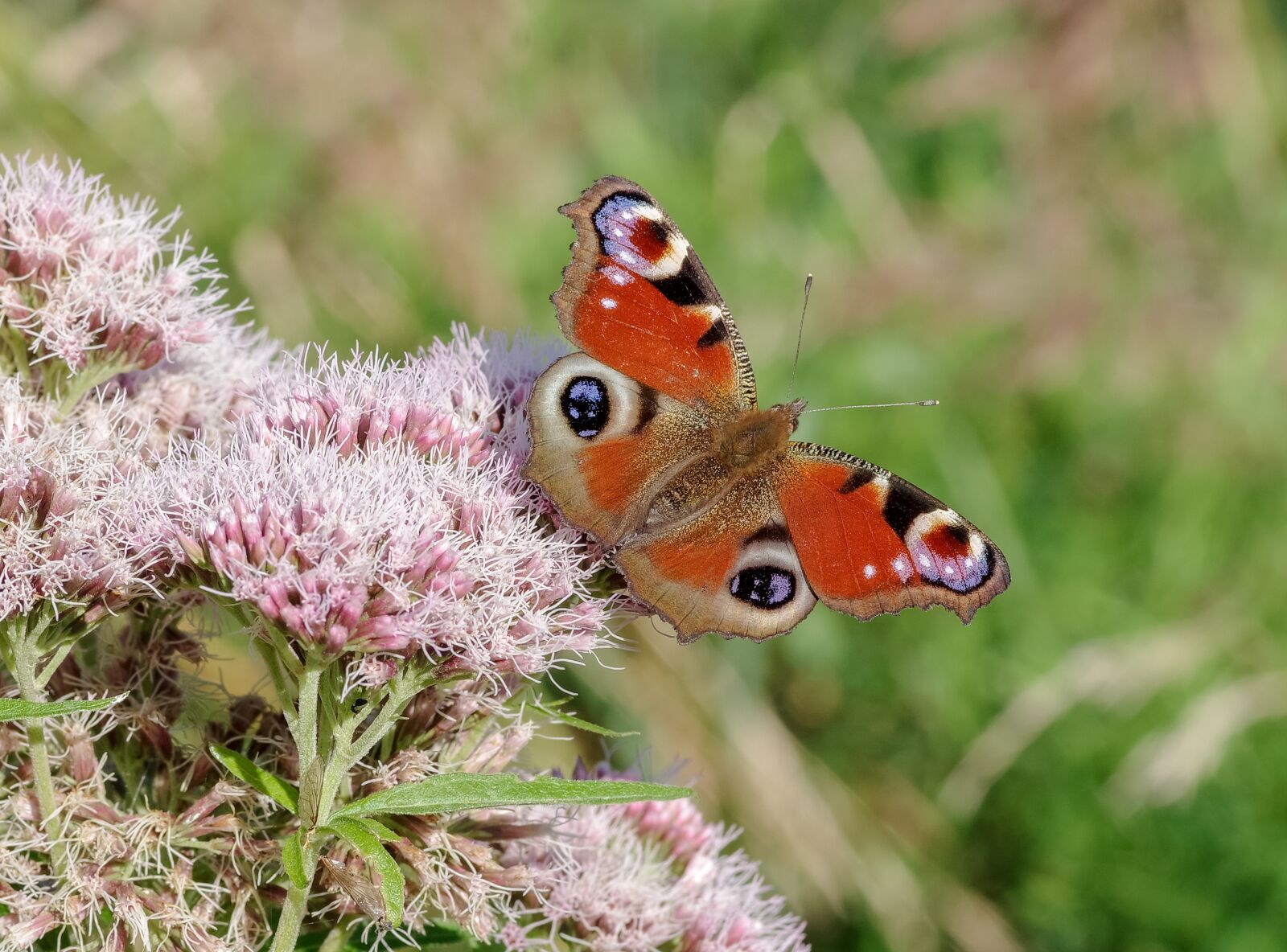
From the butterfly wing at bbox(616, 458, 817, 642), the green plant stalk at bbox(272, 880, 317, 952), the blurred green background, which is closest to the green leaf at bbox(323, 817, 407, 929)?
the green plant stalk at bbox(272, 880, 317, 952)

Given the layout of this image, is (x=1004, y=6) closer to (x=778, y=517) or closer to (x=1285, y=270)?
(x=1285, y=270)

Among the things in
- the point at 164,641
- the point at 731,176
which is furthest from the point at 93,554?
the point at 731,176

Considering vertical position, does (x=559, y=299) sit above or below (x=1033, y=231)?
below

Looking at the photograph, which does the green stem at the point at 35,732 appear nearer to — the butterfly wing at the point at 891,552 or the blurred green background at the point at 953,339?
the butterfly wing at the point at 891,552

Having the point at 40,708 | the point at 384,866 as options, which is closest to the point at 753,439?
the point at 384,866

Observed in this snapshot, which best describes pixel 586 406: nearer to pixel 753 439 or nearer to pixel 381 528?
pixel 753 439

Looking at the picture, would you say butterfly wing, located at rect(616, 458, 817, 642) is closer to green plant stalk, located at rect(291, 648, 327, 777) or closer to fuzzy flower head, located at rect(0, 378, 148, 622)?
green plant stalk, located at rect(291, 648, 327, 777)

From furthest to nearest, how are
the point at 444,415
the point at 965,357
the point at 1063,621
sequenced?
1. the point at 965,357
2. the point at 1063,621
3. the point at 444,415
